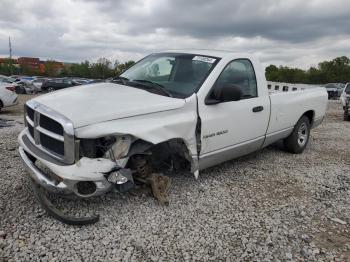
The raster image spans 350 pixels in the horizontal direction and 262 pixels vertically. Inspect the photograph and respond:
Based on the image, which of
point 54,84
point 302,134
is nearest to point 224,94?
point 302,134

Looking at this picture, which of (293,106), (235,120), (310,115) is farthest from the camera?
(310,115)

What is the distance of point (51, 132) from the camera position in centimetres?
352

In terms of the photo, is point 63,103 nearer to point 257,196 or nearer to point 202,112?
point 202,112

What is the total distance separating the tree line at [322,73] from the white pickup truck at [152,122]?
74.8 meters

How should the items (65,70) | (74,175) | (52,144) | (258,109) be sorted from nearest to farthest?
(74,175) → (52,144) → (258,109) → (65,70)

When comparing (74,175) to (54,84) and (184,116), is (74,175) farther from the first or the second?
(54,84)

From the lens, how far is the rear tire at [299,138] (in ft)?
21.5

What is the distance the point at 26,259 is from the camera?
2.94 m

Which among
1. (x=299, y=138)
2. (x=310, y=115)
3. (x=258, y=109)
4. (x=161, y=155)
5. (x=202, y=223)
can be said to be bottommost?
(x=202, y=223)

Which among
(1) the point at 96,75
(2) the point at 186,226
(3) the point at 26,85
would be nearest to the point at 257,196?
(2) the point at 186,226

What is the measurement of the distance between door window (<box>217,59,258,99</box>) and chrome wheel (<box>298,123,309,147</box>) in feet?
6.53

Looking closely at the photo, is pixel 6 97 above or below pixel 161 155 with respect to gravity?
below

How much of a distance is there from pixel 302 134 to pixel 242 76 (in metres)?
2.45

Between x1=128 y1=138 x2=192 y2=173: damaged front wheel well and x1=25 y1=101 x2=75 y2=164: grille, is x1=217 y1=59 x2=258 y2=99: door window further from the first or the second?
x1=25 y1=101 x2=75 y2=164: grille
